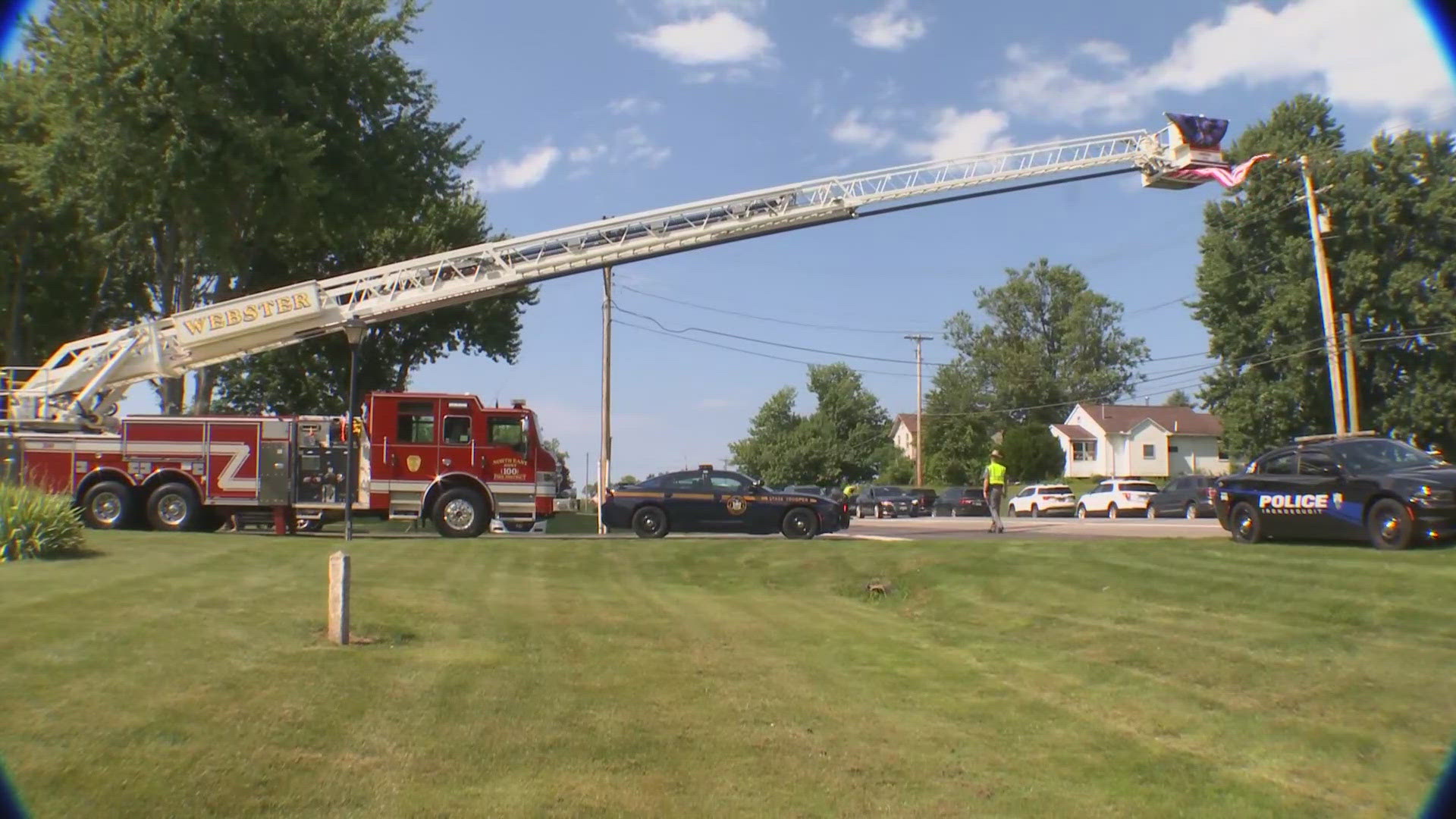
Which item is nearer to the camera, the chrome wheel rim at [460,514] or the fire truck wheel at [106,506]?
the fire truck wheel at [106,506]

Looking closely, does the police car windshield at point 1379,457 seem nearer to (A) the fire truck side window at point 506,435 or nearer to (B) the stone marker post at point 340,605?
(B) the stone marker post at point 340,605

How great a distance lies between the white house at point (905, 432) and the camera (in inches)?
4427

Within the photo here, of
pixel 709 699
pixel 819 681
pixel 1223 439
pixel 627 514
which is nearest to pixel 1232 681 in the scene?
pixel 819 681

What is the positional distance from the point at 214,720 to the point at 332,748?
0.83m

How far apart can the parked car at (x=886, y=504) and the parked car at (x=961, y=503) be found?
1302mm

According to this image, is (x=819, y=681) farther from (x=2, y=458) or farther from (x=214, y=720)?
(x=2, y=458)

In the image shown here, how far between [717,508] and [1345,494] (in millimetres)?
12135

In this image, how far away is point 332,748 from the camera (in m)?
6.65

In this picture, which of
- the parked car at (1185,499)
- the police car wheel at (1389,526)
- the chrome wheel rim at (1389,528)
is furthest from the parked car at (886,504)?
the chrome wheel rim at (1389,528)

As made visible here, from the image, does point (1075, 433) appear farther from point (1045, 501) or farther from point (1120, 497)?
point (1120, 497)

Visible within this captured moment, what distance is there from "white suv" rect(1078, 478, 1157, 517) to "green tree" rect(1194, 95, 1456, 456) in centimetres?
733

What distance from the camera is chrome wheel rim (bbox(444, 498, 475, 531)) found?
2192 centimetres

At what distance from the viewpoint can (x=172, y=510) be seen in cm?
2170

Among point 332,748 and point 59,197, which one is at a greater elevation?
point 59,197
